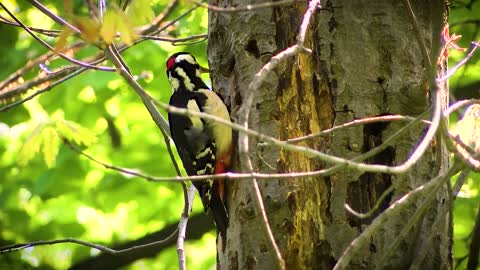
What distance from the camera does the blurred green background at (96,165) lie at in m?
5.11

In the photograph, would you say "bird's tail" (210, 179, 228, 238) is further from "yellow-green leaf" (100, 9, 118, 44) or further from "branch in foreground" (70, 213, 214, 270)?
"branch in foreground" (70, 213, 214, 270)

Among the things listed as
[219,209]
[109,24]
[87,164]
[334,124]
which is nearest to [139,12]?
[109,24]

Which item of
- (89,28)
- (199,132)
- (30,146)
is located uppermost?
(199,132)

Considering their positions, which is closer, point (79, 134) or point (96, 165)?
point (79, 134)

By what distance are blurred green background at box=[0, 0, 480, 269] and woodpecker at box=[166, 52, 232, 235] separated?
0.95 metres

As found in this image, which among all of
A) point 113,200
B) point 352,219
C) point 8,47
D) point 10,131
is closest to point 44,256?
point 113,200

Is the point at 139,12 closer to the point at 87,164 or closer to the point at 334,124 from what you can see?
the point at 334,124

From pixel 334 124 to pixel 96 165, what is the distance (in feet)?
11.1

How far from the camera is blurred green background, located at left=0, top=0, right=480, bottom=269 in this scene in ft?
16.8

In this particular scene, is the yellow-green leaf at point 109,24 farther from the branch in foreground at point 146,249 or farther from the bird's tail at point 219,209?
the branch in foreground at point 146,249

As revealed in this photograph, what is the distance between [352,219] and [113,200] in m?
3.33

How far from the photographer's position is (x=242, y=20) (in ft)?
10.3

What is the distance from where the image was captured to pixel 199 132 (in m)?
3.76

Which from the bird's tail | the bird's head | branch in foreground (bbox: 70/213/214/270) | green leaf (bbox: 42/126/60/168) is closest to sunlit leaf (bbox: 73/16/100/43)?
green leaf (bbox: 42/126/60/168)
